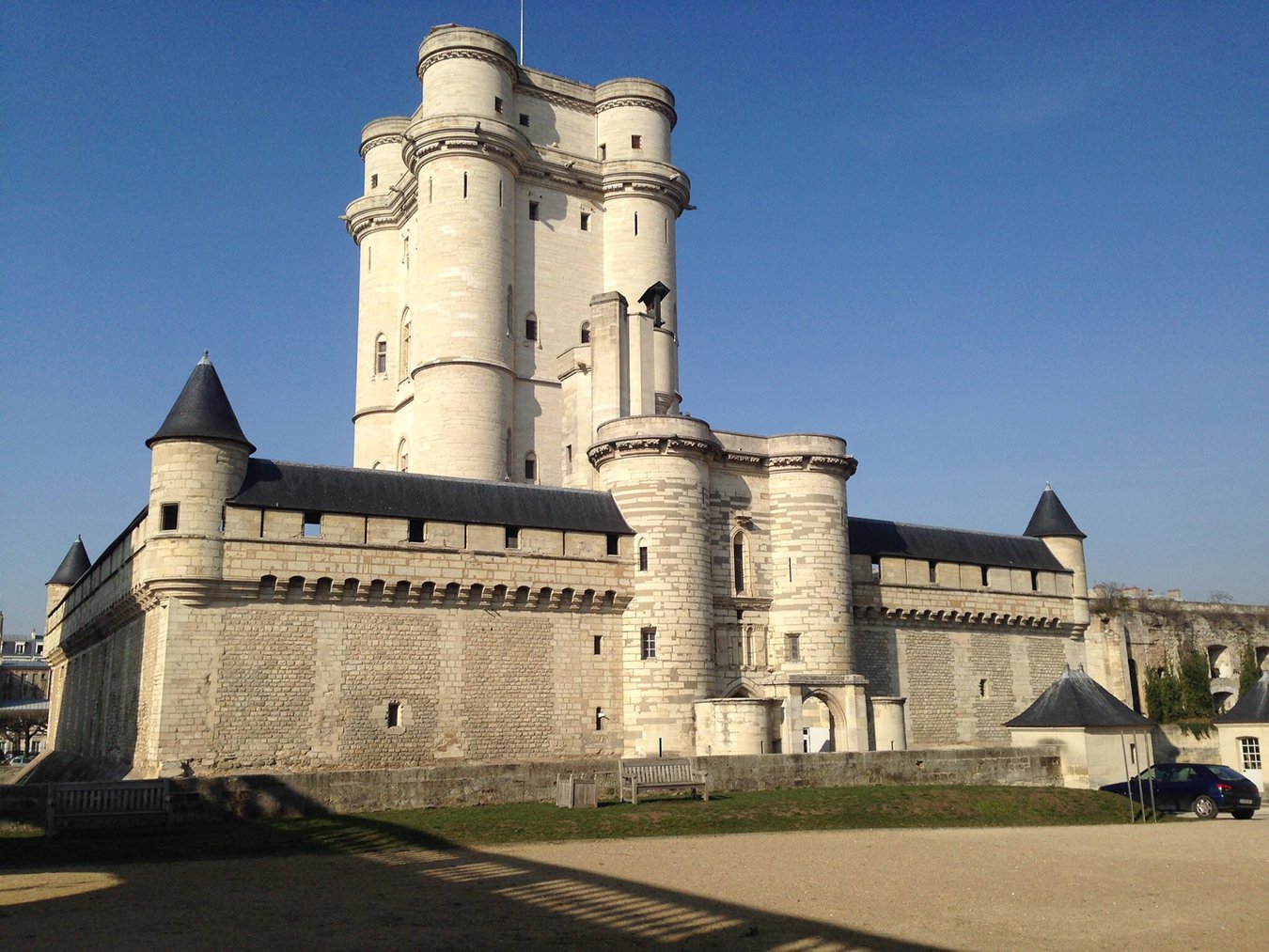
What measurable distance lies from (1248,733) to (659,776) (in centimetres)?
1556

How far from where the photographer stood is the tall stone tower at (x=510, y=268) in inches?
1238

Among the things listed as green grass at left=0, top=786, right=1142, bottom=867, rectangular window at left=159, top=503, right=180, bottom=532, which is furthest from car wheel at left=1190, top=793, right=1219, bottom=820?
rectangular window at left=159, top=503, right=180, bottom=532

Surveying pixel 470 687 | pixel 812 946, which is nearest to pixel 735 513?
pixel 470 687

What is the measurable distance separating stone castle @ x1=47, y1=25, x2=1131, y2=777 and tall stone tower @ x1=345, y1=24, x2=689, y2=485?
0.29 feet

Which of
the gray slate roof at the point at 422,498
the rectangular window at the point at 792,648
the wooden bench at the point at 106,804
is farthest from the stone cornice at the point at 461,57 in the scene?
the wooden bench at the point at 106,804

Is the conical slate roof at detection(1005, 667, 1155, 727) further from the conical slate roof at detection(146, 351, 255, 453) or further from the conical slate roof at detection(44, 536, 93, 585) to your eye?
the conical slate roof at detection(44, 536, 93, 585)

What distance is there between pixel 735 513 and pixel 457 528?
7368mm

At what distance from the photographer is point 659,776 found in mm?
17766

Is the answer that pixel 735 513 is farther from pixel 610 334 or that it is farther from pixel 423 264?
pixel 423 264

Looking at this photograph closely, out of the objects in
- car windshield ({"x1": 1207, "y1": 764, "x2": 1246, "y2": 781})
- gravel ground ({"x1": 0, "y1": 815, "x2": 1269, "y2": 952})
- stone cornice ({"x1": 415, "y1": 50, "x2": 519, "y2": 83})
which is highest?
stone cornice ({"x1": 415, "y1": 50, "x2": 519, "y2": 83})

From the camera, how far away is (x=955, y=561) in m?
32.0

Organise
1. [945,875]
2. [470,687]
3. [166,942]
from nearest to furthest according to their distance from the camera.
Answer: [166,942]
[945,875]
[470,687]

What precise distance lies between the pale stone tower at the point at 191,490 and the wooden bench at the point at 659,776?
8940 mm

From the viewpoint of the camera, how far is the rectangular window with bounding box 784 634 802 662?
27.4m
